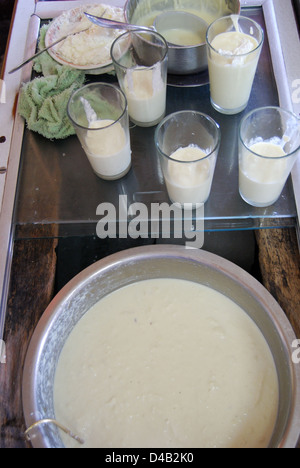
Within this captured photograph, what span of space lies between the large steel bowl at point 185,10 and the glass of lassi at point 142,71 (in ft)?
0.18

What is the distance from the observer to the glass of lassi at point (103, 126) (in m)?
1.02

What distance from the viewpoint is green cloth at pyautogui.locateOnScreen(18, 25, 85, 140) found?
1.17 m

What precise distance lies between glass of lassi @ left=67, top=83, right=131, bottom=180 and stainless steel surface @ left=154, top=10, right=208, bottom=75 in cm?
21

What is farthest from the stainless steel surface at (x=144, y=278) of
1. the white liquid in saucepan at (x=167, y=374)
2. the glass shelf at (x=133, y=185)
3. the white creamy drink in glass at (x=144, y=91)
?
the white creamy drink in glass at (x=144, y=91)

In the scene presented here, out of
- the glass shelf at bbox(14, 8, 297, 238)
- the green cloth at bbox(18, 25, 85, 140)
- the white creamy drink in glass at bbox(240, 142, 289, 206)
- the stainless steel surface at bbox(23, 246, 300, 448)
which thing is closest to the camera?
the stainless steel surface at bbox(23, 246, 300, 448)

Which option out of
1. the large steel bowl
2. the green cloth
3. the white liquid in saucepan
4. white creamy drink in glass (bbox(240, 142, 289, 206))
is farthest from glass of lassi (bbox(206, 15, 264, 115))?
the white liquid in saucepan

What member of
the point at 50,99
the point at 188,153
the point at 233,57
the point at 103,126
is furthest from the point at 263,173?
the point at 50,99

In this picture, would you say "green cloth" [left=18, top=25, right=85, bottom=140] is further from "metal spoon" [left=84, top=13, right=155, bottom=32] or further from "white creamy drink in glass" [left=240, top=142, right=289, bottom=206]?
"white creamy drink in glass" [left=240, top=142, right=289, bottom=206]

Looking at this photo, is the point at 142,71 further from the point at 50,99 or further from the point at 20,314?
the point at 20,314

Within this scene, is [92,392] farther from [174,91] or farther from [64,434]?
[174,91]

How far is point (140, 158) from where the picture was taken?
1156mm

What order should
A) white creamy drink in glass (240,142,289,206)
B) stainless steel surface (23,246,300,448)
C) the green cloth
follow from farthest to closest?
the green cloth, white creamy drink in glass (240,142,289,206), stainless steel surface (23,246,300,448)

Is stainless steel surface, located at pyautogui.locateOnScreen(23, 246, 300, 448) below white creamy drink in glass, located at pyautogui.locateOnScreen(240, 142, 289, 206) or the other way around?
below

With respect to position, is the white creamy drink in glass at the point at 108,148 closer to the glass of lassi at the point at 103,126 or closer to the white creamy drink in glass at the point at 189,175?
the glass of lassi at the point at 103,126
